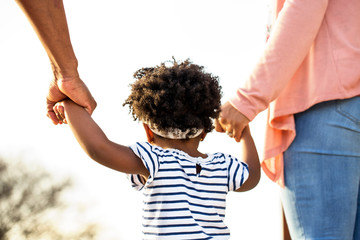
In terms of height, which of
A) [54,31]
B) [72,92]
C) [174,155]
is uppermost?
[54,31]

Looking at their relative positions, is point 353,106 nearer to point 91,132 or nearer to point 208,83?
point 208,83

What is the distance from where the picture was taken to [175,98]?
2230 mm

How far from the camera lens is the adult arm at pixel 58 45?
192cm

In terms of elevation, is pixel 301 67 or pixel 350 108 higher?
pixel 301 67

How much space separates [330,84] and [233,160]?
0.70m

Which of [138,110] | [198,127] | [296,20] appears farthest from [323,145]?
[138,110]

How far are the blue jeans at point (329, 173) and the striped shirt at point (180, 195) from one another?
455 mm

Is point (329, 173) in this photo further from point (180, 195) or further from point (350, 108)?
point (180, 195)

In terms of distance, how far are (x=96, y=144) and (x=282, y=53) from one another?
0.87 meters

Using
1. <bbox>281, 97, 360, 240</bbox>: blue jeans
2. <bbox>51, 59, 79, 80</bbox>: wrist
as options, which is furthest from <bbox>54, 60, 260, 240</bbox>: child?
<bbox>281, 97, 360, 240</bbox>: blue jeans

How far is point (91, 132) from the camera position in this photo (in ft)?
6.52

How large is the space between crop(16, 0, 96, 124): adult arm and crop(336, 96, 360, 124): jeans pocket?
1.06 metres

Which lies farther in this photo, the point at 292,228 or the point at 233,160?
the point at 233,160

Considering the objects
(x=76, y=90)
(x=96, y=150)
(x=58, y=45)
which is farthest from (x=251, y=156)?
(x=58, y=45)
